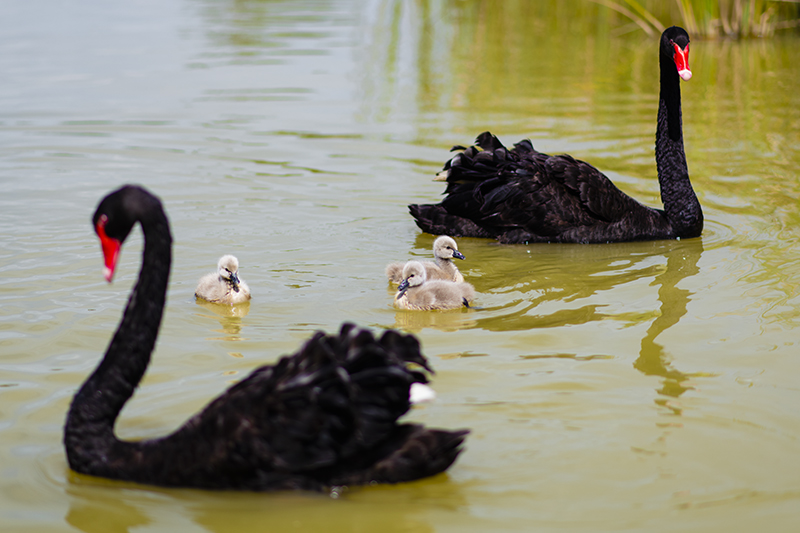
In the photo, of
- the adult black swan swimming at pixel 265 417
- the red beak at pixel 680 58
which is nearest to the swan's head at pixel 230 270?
the adult black swan swimming at pixel 265 417

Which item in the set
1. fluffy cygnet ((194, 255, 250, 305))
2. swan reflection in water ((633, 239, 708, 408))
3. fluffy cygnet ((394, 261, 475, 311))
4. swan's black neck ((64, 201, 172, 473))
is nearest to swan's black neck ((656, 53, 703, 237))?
swan reflection in water ((633, 239, 708, 408))

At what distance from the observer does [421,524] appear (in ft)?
10.8

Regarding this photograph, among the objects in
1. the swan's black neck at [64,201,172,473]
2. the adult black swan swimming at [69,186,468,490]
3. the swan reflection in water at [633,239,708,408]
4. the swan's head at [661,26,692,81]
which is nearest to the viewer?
the adult black swan swimming at [69,186,468,490]

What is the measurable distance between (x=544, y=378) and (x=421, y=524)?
1321mm

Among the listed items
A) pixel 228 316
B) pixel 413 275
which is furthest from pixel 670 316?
pixel 228 316

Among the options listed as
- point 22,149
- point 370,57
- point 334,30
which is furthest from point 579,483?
point 334,30

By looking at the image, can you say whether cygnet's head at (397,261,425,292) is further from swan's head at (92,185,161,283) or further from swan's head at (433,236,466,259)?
swan's head at (92,185,161,283)

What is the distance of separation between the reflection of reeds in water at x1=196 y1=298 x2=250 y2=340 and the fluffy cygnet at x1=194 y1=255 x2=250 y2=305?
0.03m

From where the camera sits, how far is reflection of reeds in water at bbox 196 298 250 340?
199 inches

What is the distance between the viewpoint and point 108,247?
11.5ft

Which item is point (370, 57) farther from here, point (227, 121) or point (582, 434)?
point (582, 434)

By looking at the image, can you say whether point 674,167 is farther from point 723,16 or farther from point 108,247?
point 723,16

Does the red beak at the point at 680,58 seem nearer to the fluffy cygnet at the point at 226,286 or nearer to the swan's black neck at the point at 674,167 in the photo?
the swan's black neck at the point at 674,167

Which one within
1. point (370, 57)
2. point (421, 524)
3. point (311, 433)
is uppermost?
point (370, 57)
